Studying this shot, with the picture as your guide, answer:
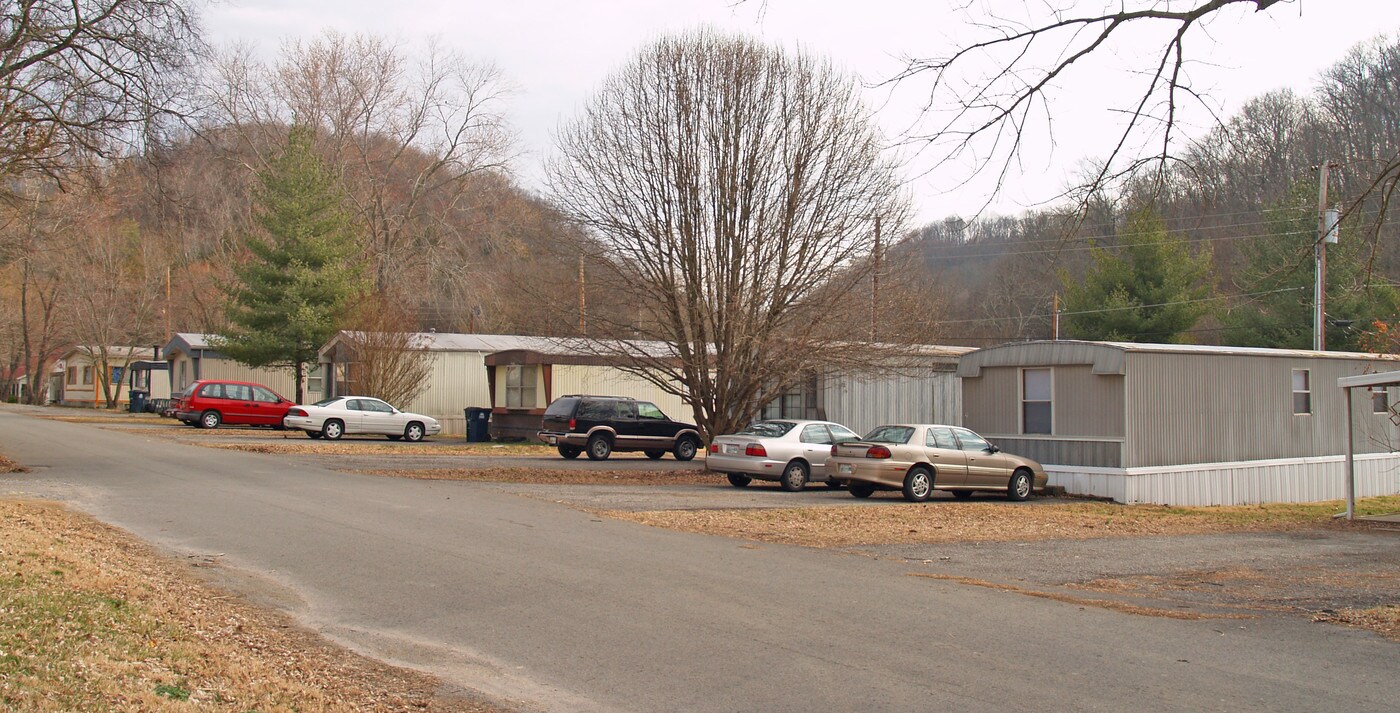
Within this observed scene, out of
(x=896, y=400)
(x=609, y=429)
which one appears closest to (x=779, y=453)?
(x=609, y=429)

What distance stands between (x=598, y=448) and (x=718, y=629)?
2088 centimetres

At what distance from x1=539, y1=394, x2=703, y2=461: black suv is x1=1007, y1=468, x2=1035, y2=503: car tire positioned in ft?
31.5

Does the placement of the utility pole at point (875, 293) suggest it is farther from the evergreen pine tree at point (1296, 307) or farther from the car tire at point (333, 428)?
the car tire at point (333, 428)

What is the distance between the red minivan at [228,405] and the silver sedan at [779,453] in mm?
22238

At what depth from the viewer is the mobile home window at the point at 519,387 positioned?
117 ft

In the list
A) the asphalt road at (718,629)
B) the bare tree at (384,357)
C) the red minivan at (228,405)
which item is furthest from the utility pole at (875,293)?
the red minivan at (228,405)

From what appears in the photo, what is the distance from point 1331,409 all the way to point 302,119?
43394mm

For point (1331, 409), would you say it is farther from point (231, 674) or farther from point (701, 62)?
point (231, 674)

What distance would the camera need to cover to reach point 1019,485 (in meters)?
21.4

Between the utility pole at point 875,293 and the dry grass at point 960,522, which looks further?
the utility pole at point 875,293

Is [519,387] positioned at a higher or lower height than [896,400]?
higher

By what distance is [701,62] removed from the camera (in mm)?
23953

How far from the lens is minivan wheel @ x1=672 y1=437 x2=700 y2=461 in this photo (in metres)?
30.2

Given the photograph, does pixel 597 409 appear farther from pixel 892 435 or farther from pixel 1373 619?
pixel 1373 619
